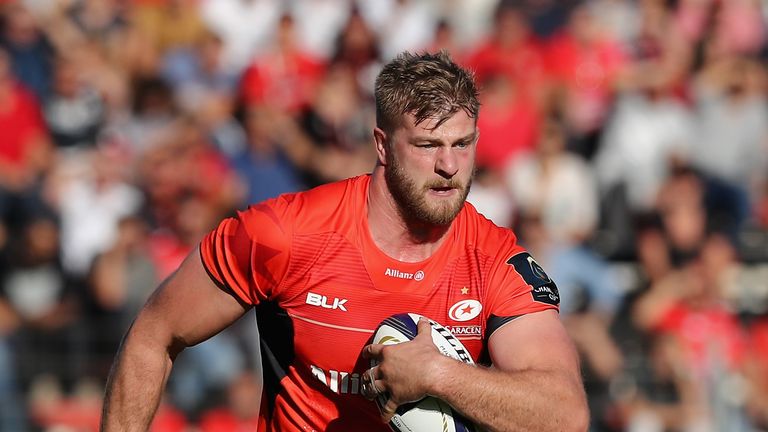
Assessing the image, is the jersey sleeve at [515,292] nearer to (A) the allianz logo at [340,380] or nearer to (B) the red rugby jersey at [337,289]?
(B) the red rugby jersey at [337,289]

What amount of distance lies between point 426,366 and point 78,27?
8340 mm

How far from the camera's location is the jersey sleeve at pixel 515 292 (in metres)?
4.70

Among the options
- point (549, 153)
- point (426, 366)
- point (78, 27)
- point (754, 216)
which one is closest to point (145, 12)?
point (78, 27)

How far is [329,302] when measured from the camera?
4.76m

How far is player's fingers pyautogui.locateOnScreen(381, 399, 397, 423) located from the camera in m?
4.36

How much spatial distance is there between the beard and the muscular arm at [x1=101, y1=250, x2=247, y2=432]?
0.77 metres

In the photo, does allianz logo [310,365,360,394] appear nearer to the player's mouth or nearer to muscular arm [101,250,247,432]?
muscular arm [101,250,247,432]

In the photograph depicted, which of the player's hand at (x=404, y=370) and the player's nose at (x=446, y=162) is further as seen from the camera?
the player's nose at (x=446, y=162)

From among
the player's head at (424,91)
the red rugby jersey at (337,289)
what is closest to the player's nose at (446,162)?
the player's head at (424,91)

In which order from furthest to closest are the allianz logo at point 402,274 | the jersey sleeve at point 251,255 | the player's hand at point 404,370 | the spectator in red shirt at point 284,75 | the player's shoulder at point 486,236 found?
the spectator in red shirt at point 284,75 → the player's shoulder at point 486,236 → the allianz logo at point 402,274 → the jersey sleeve at point 251,255 → the player's hand at point 404,370

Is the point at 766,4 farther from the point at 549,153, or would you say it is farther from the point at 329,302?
the point at 329,302

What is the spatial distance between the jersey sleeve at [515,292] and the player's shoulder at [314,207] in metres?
0.64

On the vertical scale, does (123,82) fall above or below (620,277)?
above

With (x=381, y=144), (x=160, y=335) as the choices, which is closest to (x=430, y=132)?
(x=381, y=144)
